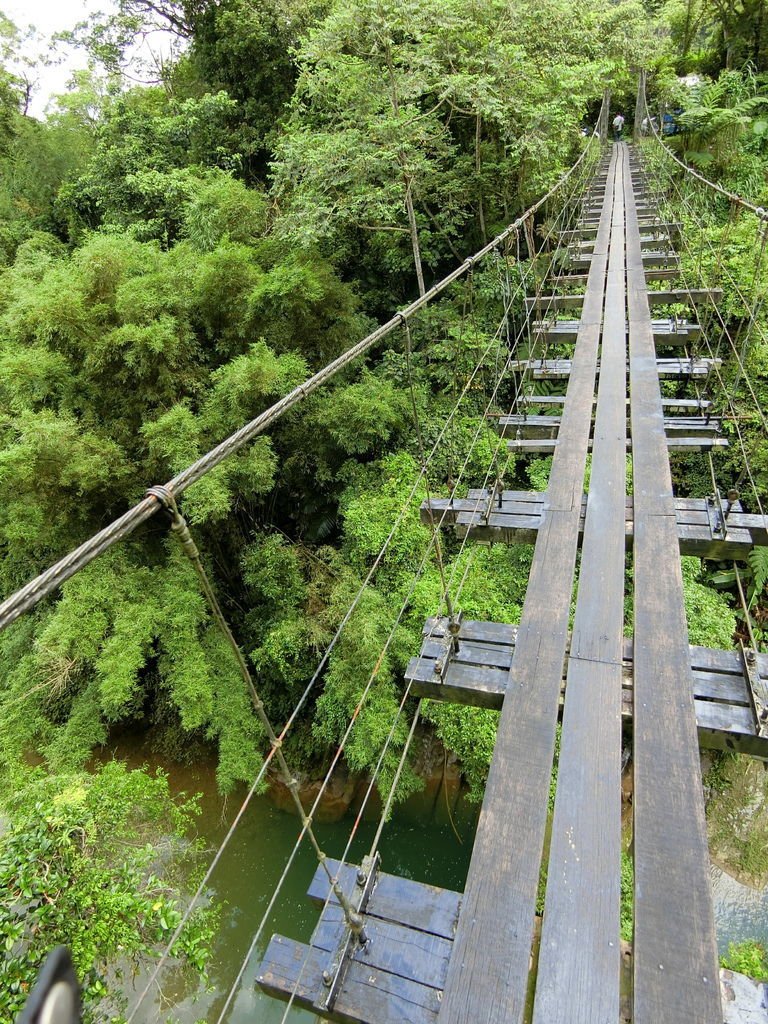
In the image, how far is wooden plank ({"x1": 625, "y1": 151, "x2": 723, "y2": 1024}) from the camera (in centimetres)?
92

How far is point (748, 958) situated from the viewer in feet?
10.3

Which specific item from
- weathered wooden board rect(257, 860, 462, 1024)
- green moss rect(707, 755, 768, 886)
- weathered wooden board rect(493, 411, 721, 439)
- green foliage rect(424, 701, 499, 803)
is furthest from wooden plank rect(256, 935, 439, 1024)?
green moss rect(707, 755, 768, 886)

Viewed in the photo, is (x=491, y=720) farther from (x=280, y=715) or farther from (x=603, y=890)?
(x=603, y=890)

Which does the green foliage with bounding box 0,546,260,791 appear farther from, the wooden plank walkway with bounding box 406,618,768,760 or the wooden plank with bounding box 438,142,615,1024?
the wooden plank with bounding box 438,142,615,1024

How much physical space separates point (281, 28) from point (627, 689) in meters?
7.99

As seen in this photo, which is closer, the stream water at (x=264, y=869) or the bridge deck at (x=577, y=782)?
the bridge deck at (x=577, y=782)

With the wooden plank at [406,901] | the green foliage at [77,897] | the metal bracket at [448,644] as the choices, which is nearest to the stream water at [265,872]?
the green foliage at [77,897]

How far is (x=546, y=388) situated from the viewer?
17.7ft

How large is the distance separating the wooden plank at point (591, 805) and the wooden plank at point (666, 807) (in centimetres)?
5

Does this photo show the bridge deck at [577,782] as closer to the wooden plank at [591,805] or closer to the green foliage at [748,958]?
the wooden plank at [591,805]

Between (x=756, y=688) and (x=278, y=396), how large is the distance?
4.10 meters

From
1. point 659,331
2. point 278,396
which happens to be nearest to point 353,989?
point 659,331

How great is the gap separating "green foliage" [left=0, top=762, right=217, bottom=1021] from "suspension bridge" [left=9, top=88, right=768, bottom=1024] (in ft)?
4.35

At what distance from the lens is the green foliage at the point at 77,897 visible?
7.83 ft
